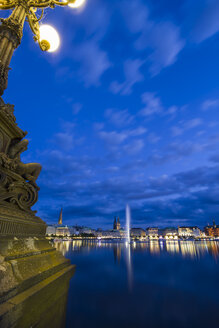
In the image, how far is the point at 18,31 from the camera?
19.2 feet

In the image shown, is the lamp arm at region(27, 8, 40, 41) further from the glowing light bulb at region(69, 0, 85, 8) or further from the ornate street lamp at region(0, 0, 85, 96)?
the glowing light bulb at region(69, 0, 85, 8)

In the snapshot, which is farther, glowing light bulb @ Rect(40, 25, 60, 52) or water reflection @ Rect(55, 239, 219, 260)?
water reflection @ Rect(55, 239, 219, 260)

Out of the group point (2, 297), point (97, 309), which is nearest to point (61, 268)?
point (2, 297)

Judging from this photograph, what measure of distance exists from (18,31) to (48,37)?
1083 millimetres

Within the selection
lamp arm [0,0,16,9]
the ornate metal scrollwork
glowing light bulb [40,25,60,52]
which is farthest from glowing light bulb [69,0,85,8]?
the ornate metal scrollwork

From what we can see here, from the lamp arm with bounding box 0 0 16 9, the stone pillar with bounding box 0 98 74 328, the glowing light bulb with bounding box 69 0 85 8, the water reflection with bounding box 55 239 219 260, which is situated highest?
the lamp arm with bounding box 0 0 16 9

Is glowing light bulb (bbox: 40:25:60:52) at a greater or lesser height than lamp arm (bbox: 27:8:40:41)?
lesser

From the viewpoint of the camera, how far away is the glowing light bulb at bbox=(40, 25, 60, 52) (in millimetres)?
5801

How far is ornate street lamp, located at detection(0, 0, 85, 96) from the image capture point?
5.41 meters

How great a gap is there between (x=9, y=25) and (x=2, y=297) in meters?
7.69

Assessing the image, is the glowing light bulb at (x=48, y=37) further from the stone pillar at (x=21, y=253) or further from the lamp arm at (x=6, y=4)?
the stone pillar at (x=21, y=253)

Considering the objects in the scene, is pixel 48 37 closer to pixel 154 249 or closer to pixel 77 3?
pixel 77 3

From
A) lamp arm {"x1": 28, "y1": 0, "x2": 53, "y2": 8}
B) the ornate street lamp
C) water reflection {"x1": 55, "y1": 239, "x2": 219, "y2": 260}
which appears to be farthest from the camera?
water reflection {"x1": 55, "y1": 239, "x2": 219, "y2": 260}

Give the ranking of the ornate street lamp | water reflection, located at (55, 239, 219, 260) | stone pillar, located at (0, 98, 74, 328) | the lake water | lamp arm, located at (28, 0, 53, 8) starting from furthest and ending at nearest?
water reflection, located at (55, 239, 219, 260) < the lake water < lamp arm, located at (28, 0, 53, 8) < the ornate street lamp < stone pillar, located at (0, 98, 74, 328)
